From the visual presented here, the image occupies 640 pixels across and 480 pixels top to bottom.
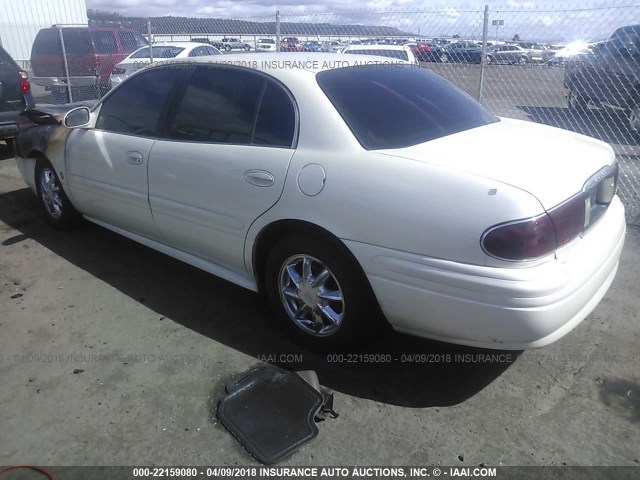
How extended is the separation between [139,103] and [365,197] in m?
2.18

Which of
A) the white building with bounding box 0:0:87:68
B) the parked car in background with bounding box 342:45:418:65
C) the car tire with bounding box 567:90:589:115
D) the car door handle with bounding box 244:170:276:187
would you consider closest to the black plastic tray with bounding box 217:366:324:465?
the car door handle with bounding box 244:170:276:187

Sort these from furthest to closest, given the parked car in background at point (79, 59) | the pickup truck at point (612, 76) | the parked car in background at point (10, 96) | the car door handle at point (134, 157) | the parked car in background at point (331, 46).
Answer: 1. the parked car in background at point (331, 46)
2. the parked car in background at point (79, 59)
3. the pickup truck at point (612, 76)
4. the parked car in background at point (10, 96)
5. the car door handle at point (134, 157)

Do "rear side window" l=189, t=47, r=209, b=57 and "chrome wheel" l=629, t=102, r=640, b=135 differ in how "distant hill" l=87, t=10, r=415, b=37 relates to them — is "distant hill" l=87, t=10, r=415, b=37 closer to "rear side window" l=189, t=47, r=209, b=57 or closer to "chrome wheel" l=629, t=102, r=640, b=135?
"rear side window" l=189, t=47, r=209, b=57

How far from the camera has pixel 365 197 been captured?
2.47 m

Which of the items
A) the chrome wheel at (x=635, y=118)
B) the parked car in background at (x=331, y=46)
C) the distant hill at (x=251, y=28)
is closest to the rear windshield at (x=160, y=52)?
the distant hill at (x=251, y=28)

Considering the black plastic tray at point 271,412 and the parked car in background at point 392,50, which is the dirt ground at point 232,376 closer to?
the black plastic tray at point 271,412

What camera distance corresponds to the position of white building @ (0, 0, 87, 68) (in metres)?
18.5

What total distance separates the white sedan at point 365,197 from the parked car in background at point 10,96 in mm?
4397

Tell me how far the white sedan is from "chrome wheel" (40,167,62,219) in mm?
1051

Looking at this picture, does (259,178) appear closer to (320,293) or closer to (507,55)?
(320,293)

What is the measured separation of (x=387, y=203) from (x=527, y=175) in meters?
0.63

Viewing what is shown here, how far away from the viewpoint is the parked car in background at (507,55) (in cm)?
998

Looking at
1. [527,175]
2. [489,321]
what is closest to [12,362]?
[489,321]

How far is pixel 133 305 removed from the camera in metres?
3.60
